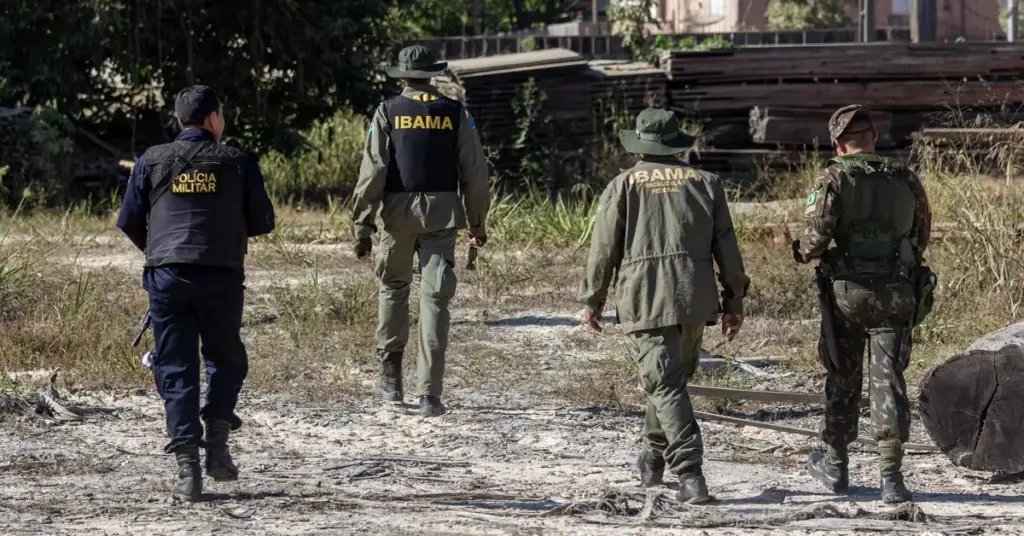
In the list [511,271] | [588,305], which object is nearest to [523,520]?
[588,305]

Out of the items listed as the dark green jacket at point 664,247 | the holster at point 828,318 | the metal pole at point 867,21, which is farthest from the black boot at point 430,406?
the metal pole at point 867,21

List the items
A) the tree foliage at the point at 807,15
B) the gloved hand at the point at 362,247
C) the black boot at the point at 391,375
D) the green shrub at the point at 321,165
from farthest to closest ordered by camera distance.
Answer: the tree foliage at the point at 807,15
the green shrub at the point at 321,165
the black boot at the point at 391,375
the gloved hand at the point at 362,247

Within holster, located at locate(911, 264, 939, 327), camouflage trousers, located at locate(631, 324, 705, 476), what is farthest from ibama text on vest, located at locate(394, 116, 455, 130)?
holster, located at locate(911, 264, 939, 327)

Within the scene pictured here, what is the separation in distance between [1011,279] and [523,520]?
483 centimetres

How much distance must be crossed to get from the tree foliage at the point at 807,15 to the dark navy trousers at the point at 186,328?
2084 centimetres

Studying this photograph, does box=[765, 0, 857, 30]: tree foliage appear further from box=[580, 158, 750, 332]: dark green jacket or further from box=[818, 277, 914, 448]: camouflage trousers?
box=[580, 158, 750, 332]: dark green jacket

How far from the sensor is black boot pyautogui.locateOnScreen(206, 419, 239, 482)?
5637mm

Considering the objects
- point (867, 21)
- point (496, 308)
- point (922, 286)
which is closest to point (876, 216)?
point (922, 286)

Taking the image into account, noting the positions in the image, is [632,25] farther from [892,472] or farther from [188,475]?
[188,475]

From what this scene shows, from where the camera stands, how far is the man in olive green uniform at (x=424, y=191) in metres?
7.11

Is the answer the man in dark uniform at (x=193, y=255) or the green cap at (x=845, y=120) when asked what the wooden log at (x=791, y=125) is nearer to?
the green cap at (x=845, y=120)

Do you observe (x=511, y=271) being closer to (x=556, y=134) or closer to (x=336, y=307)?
(x=336, y=307)

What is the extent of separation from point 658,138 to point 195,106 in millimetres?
1783

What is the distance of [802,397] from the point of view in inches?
284
